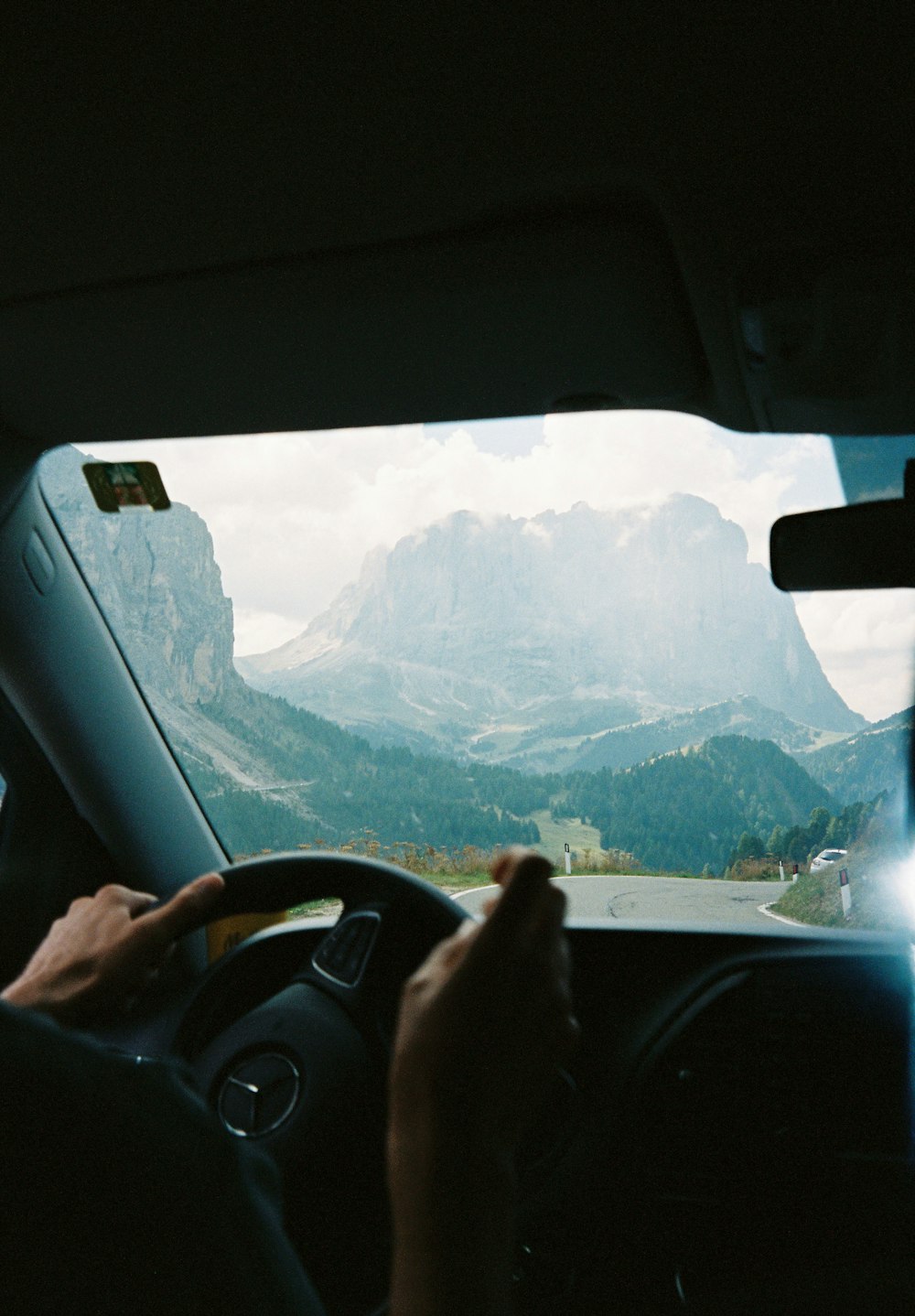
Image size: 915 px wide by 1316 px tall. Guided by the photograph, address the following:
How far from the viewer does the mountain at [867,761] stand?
7.97 feet

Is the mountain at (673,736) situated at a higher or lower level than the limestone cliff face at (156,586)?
lower

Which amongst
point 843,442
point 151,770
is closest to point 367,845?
point 151,770

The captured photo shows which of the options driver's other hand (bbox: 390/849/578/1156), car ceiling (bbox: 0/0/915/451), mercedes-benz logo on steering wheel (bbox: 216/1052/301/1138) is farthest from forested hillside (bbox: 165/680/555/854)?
driver's other hand (bbox: 390/849/578/1156)

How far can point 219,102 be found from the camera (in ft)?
6.31

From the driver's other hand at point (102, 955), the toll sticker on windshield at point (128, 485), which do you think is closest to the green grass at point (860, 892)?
the driver's other hand at point (102, 955)

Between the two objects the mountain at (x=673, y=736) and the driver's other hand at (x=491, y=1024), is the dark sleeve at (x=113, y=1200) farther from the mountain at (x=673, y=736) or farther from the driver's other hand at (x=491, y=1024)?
→ the mountain at (x=673, y=736)

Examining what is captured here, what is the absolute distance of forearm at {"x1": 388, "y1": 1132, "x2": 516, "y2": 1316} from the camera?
0.95 metres

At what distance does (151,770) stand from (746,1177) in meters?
2.02

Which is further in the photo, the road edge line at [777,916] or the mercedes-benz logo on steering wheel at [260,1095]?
the road edge line at [777,916]

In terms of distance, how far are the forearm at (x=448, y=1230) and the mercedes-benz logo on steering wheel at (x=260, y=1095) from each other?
100 centimetres

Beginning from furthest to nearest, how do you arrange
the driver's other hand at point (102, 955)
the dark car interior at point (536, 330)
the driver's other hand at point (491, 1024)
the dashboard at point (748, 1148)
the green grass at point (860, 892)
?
the green grass at point (860, 892)
the dashboard at point (748, 1148)
the dark car interior at point (536, 330)
the driver's other hand at point (102, 955)
the driver's other hand at point (491, 1024)

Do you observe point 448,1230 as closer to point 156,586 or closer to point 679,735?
point 679,735

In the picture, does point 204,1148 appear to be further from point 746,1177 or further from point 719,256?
point 719,256

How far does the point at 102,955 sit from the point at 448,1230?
96 cm
